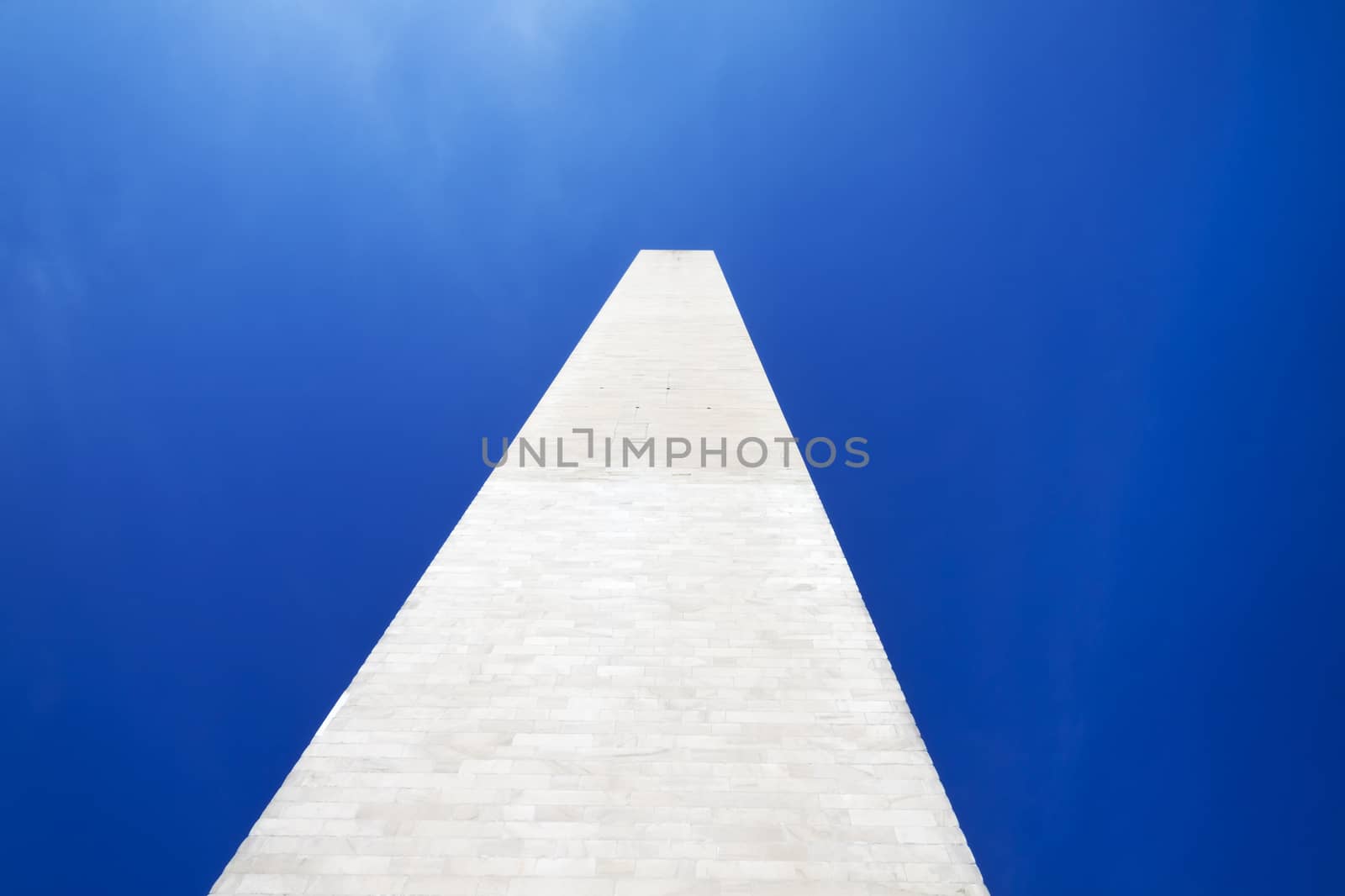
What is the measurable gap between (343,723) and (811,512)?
677cm

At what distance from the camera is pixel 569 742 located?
655cm

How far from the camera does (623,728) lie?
6.69 meters

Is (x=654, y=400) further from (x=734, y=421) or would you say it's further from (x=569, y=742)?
(x=569, y=742)

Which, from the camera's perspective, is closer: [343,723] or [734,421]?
[343,723]

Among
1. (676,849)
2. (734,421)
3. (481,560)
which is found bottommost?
(676,849)

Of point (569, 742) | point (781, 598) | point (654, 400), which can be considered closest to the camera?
point (569, 742)

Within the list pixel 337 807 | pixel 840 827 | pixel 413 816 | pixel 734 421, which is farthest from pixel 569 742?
pixel 734 421

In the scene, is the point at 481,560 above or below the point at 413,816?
above

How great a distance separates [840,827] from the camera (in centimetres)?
575

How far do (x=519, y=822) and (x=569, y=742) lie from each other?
918 millimetres

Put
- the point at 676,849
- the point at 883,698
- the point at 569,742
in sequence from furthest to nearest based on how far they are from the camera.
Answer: the point at 883,698, the point at 569,742, the point at 676,849

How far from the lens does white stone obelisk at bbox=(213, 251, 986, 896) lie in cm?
546

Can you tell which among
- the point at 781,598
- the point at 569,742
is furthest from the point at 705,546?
the point at 569,742

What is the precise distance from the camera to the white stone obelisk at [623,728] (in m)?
5.46
